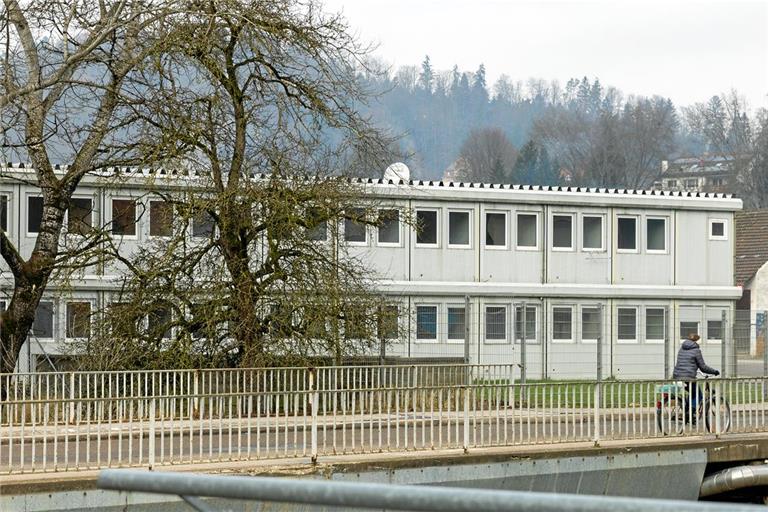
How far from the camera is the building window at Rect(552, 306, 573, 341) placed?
127 ft

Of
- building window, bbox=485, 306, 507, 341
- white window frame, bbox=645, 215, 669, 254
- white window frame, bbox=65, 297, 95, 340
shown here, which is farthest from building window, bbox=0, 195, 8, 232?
white window frame, bbox=645, 215, 669, 254

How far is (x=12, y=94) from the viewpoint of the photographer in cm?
2372

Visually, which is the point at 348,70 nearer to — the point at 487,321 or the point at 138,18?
the point at 138,18

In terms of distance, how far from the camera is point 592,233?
40.2 metres

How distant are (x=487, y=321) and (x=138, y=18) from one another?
1517cm

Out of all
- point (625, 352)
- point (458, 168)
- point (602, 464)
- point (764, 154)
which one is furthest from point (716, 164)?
point (602, 464)

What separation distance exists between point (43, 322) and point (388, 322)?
1115cm

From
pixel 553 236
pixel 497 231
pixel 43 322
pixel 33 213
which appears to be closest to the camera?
pixel 43 322

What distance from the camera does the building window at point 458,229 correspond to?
126 ft

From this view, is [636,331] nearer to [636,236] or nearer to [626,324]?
[626,324]

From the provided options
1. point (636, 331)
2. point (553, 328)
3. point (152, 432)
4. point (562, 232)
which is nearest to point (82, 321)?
point (152, 432)

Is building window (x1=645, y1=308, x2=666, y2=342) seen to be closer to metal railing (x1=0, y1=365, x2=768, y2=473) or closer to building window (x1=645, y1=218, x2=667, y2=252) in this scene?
building window (x1=645, y1=218, x2=667, y2=252)

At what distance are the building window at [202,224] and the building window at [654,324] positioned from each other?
17.8 metres

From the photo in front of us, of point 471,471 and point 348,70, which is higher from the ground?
point 348,70
